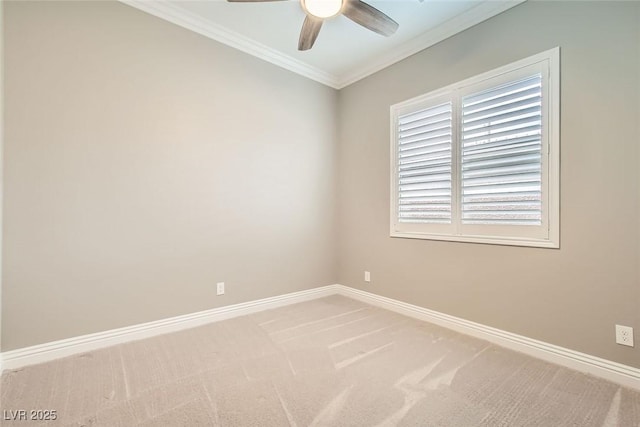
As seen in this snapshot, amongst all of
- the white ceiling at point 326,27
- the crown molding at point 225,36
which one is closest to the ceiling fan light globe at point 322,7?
the white ceiling at point 326,27

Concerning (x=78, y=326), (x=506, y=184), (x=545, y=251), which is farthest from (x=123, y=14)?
(x=545, y=251)

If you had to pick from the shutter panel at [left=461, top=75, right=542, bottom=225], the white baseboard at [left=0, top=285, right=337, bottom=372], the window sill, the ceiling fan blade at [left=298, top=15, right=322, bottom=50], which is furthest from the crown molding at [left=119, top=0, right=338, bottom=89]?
the white baseboard at [left=0, top=285, right=337, bottom=372]

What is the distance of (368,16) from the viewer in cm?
197

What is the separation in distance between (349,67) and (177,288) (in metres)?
3.14

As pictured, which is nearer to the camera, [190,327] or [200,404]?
[200,404]

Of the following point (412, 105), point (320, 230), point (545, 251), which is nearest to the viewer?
point (545, 251)

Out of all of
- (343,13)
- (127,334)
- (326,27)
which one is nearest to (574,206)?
(343,13)

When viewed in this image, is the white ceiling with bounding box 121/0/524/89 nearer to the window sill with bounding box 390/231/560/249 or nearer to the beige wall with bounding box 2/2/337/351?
the beige wall with bounding box 2/2/337/351

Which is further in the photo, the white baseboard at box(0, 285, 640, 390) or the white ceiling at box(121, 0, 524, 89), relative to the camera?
the white ceiling at box(121, 0, 524, 89)

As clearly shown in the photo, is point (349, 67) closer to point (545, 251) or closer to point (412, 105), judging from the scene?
point (412, 105)

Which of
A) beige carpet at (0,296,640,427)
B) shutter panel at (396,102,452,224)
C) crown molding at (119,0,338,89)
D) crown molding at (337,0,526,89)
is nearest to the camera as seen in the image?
beige carpet at (0,296,640,427)

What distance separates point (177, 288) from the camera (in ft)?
8.65

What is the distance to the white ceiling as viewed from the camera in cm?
242

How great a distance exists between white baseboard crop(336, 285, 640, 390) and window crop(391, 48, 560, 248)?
0.75 metres
